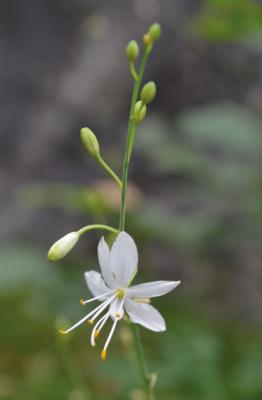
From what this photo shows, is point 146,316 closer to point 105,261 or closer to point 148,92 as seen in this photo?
point 105,261

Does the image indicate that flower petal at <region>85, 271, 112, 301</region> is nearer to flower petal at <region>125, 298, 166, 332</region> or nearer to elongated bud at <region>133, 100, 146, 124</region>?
flower petal at <region>125, 298, 166, 332</region>

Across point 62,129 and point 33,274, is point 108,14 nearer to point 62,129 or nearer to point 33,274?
point 62,129

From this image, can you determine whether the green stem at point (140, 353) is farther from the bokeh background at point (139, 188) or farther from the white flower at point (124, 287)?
the bokeh background at point (139, 188)

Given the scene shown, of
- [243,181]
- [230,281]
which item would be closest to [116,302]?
[243,181]

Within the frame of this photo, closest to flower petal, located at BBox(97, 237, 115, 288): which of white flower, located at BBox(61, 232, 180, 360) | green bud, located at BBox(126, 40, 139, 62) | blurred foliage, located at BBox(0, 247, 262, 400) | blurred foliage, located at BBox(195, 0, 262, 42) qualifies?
white flower, located at BBox(61, 232, 180, 360)

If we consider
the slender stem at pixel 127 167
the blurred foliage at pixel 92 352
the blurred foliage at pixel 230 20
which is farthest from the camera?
Result: the blurred foliage at pixel 230 20

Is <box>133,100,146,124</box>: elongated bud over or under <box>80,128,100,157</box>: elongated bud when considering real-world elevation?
over

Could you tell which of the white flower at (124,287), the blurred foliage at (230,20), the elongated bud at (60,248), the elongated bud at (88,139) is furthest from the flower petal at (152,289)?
the blurred foliage at (230,20)
